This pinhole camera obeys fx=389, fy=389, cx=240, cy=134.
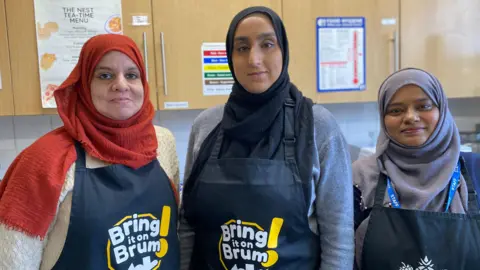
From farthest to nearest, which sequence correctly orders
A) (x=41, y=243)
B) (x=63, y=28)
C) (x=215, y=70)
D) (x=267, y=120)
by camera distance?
(x=215, y=70) < (x=63, y=28) < (x=267, y=120) < (x=41, y=243)

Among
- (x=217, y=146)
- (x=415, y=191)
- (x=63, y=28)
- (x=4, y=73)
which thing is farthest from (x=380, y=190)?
(x=4, y=73)

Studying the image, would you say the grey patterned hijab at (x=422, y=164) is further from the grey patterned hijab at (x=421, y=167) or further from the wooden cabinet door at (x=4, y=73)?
the wooden cabinet door at (x=4, y=73)

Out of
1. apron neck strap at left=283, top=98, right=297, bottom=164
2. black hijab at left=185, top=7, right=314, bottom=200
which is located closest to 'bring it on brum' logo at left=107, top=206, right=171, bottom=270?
black hijab at left=185, top=7, right=314, bottom=200

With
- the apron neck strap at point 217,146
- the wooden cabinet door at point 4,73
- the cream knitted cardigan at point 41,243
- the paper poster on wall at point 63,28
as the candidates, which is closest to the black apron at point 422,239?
Answer: the apron neck strap at point 217,146

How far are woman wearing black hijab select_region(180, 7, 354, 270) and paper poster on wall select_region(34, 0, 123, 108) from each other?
3.22ft

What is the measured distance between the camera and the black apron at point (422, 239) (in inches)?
40.6

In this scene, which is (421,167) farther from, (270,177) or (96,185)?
(96,185)

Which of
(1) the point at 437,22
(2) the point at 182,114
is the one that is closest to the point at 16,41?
(2) the point at 182,114

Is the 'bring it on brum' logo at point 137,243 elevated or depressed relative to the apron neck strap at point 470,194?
depressed

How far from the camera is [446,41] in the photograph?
207cm

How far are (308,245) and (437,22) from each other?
5.31ft

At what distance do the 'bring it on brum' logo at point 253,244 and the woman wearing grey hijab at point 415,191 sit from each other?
12.4 inches

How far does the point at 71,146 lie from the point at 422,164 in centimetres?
99

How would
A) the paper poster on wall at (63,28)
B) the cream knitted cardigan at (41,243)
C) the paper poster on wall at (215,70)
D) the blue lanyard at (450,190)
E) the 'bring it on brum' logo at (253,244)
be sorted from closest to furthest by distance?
the cream knitted cardigan at (41,243) < the 'bring it on brum' logo at (253,244) < the blue lanyard at (450,190) < the paper poster on wall at (63,28) < the paper poster on wall at (215,70)
